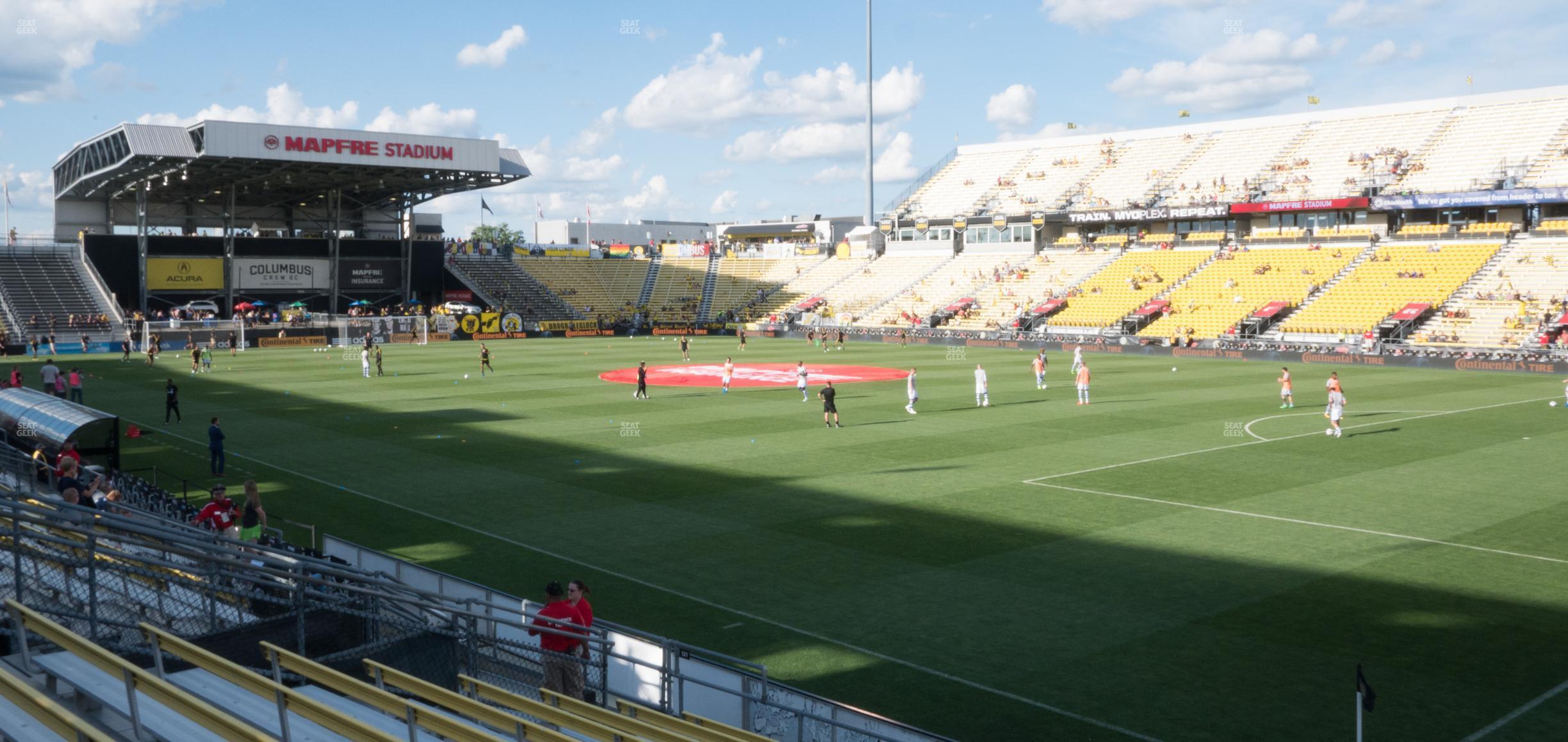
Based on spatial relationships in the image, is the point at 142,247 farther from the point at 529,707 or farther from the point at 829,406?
the point at 529,707

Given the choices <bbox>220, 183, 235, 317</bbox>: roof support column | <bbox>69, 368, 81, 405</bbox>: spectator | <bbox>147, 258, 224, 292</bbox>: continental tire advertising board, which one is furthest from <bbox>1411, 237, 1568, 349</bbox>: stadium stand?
<bbox>147, 258, 224, 292</bbox>: continental tire advertising board

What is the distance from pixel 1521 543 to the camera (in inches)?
734

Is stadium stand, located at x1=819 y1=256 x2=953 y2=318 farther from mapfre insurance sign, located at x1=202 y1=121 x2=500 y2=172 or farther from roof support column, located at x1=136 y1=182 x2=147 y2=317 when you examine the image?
roof support column, located at x1=136 y1=182 x2=147 y2=317

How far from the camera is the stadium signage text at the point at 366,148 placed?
67250 millimetres

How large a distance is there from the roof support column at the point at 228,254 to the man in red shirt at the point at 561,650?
249 ft

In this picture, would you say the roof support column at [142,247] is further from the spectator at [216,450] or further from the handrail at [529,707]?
the handrail at [529,707]

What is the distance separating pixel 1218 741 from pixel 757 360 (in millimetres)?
47958

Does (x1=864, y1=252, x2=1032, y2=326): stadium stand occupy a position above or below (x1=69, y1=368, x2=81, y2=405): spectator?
above

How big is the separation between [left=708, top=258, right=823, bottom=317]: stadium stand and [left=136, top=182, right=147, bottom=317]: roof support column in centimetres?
4048

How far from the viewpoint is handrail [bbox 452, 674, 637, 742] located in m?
7.87

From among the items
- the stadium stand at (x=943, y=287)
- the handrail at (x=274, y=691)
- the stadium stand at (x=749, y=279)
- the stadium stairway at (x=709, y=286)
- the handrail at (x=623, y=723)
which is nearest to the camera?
the handrail at (x=274, y=691)

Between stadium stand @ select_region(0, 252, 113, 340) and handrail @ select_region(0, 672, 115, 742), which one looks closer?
handrail @ select_region(0, 672, 115, 742)

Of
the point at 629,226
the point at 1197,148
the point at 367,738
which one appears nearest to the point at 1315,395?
the point at 367,738

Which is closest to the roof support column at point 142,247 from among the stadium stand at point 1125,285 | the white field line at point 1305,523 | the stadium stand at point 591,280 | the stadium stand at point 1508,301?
the stadium stand at point 591,280
